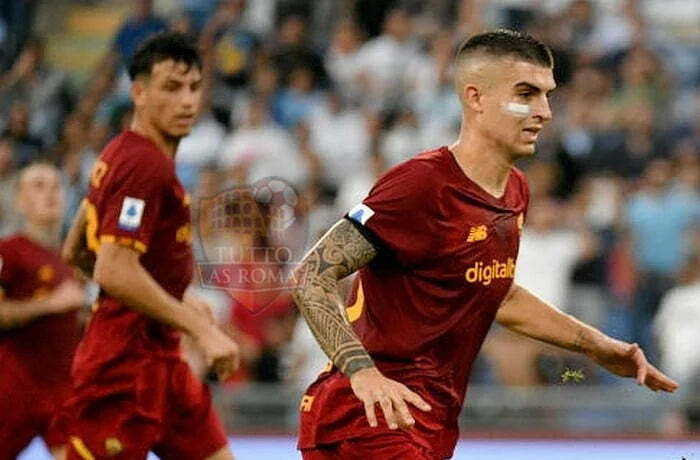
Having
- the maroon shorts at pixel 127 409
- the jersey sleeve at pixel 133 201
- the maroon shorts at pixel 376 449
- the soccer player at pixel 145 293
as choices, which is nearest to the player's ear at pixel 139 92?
the soccer player at pixel 145 293

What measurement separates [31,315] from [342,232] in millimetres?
3356

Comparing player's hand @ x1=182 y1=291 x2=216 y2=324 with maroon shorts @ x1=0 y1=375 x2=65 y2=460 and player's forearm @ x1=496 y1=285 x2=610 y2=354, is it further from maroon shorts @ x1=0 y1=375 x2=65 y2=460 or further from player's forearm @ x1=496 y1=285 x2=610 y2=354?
player's forearm @ x1=496 y1=285 x2=610 y2=354

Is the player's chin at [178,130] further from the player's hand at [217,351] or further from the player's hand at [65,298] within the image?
the player's hand at [65,298]

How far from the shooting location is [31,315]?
8742mm

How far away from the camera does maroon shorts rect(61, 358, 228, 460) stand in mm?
7273

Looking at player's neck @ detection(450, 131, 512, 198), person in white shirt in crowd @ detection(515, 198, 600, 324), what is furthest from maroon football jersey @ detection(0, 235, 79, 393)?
person in white shirt in crowd @ detection(515, 198, 600, 324)

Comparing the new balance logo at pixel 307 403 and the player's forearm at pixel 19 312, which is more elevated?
the new balance logo at pixel 307 403

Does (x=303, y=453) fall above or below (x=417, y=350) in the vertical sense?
below

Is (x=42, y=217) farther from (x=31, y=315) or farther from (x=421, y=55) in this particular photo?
(x=421, y=55)

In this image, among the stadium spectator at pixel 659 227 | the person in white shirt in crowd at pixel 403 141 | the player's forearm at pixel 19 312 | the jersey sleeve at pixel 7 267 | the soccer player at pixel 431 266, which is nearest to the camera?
the soccer player at pixel 431 266

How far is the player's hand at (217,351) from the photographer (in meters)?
6.82

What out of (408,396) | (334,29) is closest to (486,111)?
(408,396)

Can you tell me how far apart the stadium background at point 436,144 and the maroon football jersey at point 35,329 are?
2.27 meters

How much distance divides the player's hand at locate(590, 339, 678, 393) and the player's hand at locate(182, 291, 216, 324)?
177cm
